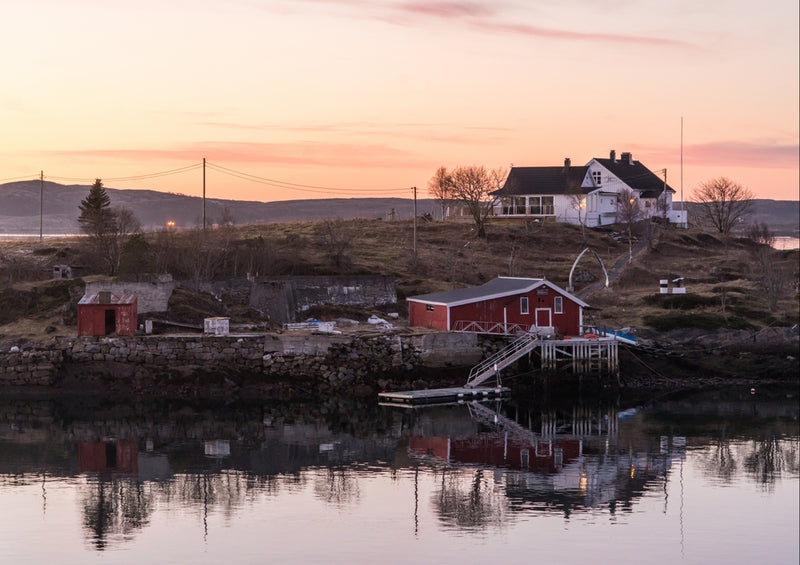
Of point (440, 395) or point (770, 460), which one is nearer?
point (770, 460)

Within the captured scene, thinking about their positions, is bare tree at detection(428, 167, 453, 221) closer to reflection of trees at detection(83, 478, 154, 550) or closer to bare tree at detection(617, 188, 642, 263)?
bare tree at detection(617, 188, 642, 263)

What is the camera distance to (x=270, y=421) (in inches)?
1997

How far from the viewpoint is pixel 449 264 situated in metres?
82.6

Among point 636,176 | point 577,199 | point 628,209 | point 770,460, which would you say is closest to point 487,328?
point 770,460

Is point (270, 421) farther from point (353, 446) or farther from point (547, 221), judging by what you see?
point (547, 221)

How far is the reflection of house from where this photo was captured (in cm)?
10450

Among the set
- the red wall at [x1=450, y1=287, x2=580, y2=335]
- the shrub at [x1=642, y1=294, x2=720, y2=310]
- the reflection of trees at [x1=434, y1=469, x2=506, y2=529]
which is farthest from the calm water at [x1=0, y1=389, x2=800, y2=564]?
the shrub at [x1=642, y1=294, x2=720, y2=310]

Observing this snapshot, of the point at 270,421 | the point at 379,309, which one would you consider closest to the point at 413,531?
the point at 270,421

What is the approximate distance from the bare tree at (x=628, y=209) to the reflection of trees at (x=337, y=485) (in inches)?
2288

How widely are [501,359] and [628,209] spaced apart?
45.4m

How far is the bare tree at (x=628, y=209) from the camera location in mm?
99812

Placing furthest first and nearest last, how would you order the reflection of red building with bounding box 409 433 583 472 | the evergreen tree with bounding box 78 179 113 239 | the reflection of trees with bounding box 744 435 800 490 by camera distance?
the evergreen tree with bounding box 78 179 113 239 < the reflection of red building with bounding box 409 433 583 472 < the reflection of trees with bounding box 744 435 800 490

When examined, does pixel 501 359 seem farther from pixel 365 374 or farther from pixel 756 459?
pixel 756 459

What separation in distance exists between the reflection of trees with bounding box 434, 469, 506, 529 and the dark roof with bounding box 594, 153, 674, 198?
231 feet
